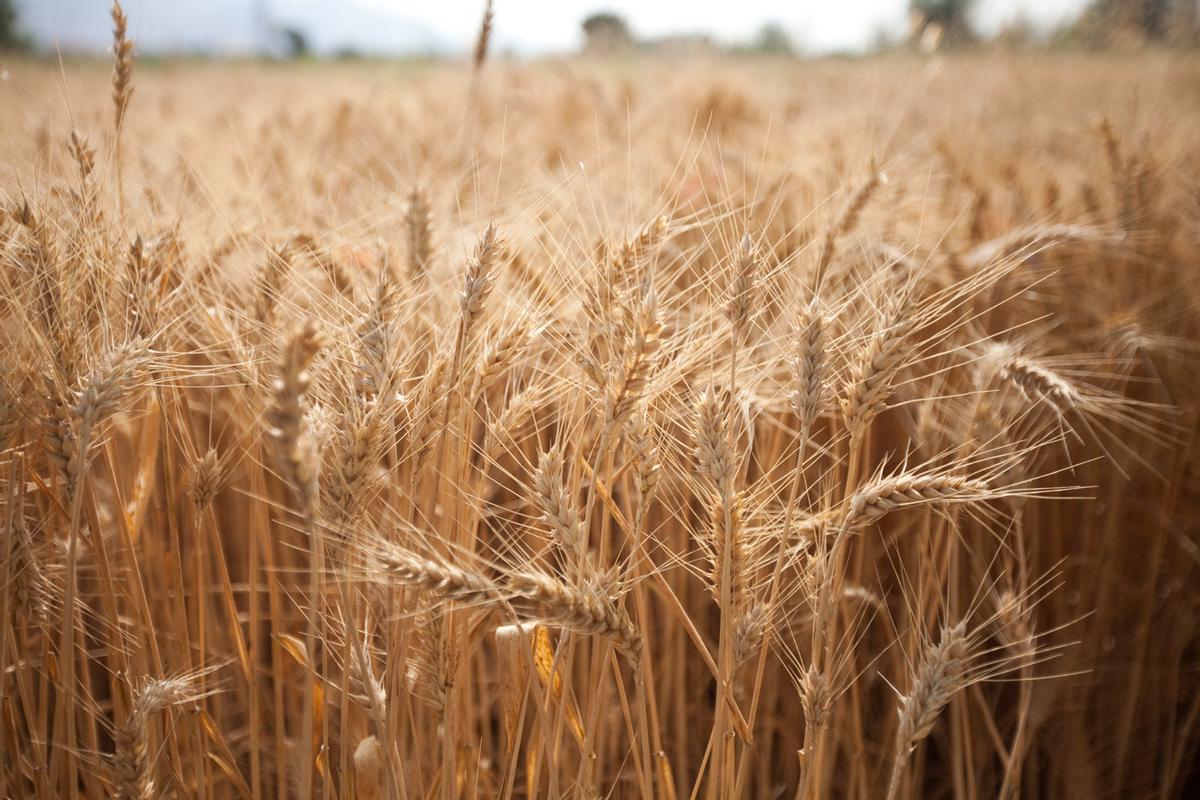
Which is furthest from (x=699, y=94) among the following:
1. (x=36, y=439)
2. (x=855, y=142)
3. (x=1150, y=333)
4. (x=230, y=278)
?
(x=36, y=439)

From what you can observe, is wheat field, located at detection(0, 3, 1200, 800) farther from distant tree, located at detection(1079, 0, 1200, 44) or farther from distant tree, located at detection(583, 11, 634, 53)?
distant tree, located at detection(583, 11, 634, 53)

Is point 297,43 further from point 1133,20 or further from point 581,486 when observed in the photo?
point 581,486

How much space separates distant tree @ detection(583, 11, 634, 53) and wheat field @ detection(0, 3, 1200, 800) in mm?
6665

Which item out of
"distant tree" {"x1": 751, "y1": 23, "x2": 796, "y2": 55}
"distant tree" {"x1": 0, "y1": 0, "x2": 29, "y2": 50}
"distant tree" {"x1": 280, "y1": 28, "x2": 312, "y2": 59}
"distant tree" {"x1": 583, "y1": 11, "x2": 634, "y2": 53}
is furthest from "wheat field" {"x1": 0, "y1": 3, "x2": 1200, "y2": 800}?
"distant tree" {"x1": 0, "y1": 0, "x2": 29, "y2": 50}

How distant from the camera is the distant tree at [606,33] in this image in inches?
326

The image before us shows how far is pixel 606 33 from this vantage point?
855cm

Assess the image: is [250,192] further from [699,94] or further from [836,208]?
[699,94]

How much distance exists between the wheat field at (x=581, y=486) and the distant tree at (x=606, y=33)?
666cm

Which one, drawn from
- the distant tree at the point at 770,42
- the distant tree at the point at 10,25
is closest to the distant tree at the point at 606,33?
the distant tree at the point at 770,42

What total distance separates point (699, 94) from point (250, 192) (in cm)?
358

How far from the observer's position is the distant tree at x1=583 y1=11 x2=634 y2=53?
8289 millimetres

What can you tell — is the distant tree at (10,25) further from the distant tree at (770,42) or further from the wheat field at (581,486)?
the wheat field at (581,486)

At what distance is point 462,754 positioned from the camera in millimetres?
1005

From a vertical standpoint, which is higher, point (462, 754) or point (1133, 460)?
point (1133, 460)
